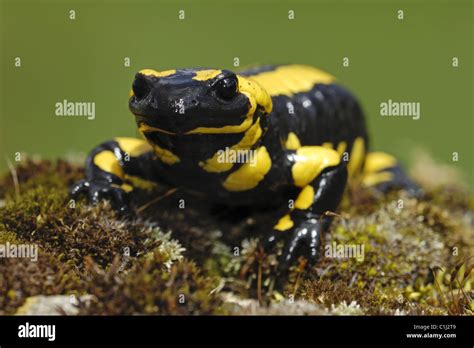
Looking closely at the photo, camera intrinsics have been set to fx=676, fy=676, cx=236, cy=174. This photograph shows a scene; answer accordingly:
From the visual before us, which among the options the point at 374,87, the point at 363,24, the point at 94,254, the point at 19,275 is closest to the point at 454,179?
the point at 94,254

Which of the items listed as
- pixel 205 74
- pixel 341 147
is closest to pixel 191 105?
pixel 205 74

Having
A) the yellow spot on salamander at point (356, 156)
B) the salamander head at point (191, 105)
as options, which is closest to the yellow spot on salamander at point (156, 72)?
the salamander head at point (191, 105)

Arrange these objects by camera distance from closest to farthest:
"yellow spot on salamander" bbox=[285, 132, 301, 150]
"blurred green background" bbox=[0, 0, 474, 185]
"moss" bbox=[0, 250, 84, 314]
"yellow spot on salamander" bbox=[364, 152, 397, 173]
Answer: "moss" bbox=[0, 250, 84, 314], "yellow spot on salamander" bbox=[285, 132, 301, 150], "yellow spot on salamander" bbox=[364, 152, 397, 173], "blurred green background" bbox=[0, 0, 474, 185]

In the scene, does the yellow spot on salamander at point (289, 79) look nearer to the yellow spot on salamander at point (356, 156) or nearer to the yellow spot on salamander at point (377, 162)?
the yellow spot on salamander at point (356, 156)

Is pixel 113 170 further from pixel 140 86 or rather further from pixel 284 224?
pixel 284 224

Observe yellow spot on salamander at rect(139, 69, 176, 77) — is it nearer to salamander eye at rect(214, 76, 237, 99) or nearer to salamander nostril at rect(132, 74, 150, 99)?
salamander nostril at rect(132, 74, 150, 99)

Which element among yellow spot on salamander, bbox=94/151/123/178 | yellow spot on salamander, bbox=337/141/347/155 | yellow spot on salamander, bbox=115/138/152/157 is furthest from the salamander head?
yellow spot on salamander, bbox=337/141/347/155
